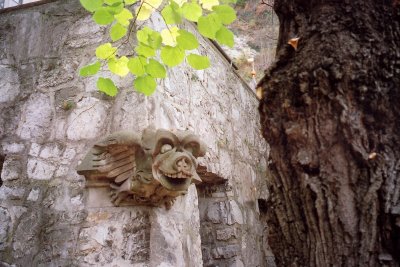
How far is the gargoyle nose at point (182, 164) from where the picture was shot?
1.93 m

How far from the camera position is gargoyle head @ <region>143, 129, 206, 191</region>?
6.35ft

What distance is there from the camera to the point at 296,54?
1.06 metres

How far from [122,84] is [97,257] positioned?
99 cm

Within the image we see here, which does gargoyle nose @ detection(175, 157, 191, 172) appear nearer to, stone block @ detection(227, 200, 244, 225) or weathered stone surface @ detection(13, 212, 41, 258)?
weathered stone surface @ detection(13, 212, 41, 258)

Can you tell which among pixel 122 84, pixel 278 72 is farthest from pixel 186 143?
pixel 278 72

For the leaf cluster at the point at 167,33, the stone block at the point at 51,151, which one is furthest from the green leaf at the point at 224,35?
the stone block at the point at 51,151

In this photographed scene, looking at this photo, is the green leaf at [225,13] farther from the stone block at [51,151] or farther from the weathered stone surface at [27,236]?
the weathered stone surface at [27,236]

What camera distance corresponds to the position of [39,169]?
2.42 m

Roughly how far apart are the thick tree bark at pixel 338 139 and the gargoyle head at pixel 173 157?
2.96 ft

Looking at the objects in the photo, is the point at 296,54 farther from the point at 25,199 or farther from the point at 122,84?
the point at 25,199

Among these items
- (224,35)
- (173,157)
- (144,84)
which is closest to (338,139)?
(224,35)

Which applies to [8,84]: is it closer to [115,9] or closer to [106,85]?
[106,85]

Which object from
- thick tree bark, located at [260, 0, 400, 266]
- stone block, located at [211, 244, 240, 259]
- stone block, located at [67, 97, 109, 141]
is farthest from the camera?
stone block, located at [211, 244, 240, 259]

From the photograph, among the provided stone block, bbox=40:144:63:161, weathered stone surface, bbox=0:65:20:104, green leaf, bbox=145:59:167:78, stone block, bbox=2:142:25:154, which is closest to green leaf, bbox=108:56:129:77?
green leaf, bbox=145:59:167:78
